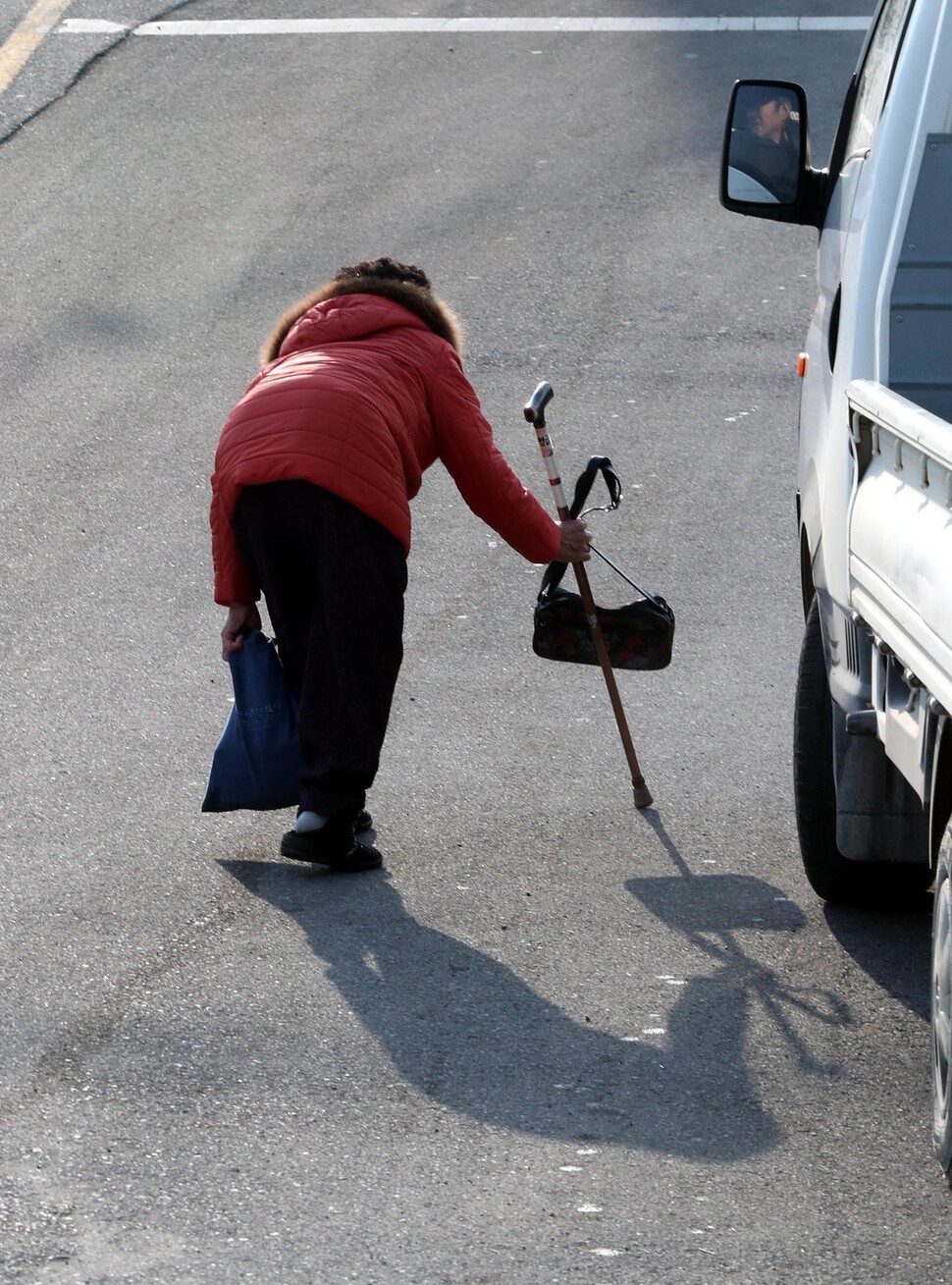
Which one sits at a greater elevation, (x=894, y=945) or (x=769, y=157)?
(x=769, y=157)

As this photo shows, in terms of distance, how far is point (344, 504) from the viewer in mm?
4875

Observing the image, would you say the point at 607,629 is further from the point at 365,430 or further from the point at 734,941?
the point at 734,941

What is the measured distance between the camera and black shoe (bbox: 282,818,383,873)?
5.05 m

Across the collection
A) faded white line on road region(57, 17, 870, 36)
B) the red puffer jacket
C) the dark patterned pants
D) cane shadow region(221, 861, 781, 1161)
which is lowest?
faded white line on road region(57, 17, 870, 36)

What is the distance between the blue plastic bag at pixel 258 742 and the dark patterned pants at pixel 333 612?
94mm

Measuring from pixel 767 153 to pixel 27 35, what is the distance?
1213 cm

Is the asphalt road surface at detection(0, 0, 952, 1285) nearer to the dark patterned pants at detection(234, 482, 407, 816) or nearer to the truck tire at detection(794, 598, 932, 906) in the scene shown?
the truck tire at detection(794, 598, 932, 906)

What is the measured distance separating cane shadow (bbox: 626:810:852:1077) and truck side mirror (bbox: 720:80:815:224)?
1.84 m

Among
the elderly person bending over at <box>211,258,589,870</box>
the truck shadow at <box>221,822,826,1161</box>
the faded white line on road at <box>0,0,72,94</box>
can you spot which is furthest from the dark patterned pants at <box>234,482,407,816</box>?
the faded white line on road at <box>0,0,72,94</box>

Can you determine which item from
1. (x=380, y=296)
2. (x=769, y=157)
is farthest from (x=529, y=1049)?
(x=769, y=157)

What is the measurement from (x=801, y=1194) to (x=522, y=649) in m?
3.60

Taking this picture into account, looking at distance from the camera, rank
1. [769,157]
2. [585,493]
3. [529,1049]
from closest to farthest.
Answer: [529,1049]
[769,157]
[585,493]

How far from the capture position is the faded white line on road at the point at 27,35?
1507 centimetres

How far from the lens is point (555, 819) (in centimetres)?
546
